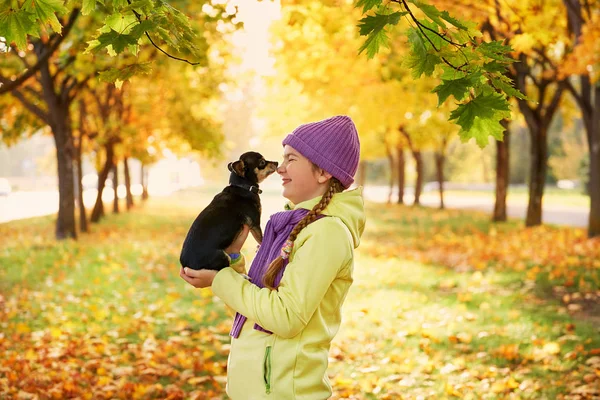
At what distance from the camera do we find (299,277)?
2.17 metres

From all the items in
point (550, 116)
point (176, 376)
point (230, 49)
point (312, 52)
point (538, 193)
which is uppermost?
point (230, 49)

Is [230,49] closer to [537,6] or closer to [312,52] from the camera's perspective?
[312,52]

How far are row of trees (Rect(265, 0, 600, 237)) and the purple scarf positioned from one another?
2.65 ft

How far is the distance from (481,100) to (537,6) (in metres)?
10.2

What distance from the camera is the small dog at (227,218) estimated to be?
2.34 m

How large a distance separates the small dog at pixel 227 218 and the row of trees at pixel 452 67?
81 centimetres

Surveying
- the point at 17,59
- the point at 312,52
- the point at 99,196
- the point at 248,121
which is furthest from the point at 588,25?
the point at 248,121

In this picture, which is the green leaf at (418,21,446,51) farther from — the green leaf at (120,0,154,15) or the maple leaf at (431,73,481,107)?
the green leaf at (120,0,154,15)

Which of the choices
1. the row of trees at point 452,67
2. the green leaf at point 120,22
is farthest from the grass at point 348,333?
the green leaf at point 120,22

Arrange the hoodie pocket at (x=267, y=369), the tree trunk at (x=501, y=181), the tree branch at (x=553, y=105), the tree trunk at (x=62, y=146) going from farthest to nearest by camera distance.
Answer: the tree trunk at (x=501, y=181), the tree branch at (x=553, y=105), the tree trunk at (x=62, y=146), the hoodie pocket at (x=267, y=369)

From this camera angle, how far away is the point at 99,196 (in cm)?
2191

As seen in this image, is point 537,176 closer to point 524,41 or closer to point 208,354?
point 524,41

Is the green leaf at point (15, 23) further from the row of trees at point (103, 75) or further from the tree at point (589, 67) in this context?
the tree at point (589, 67)

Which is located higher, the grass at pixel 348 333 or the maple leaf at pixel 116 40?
the maple leaf at pixel 116 40
